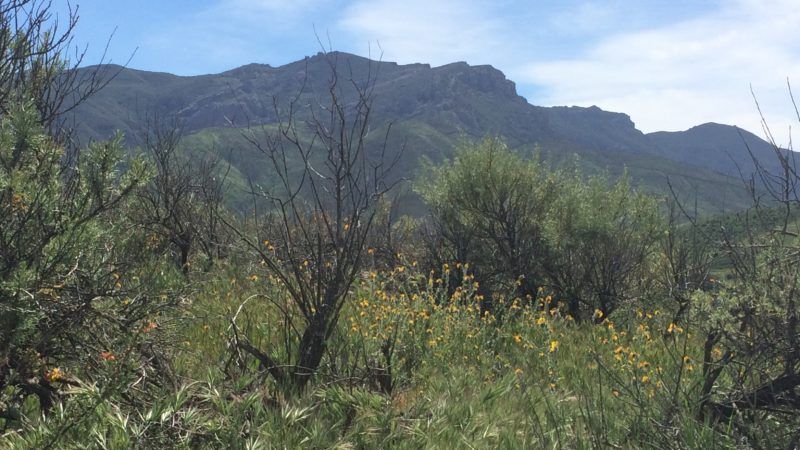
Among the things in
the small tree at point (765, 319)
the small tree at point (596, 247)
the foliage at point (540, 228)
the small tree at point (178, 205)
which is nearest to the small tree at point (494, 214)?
the foliage at point (540, 228)

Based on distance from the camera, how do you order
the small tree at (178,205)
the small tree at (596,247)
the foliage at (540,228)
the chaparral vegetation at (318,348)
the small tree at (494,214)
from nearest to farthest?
1. the chaparral vegetation at (318,348)
2. the small tree at (178,205)
3. the small tree at (596,247)
4. the foliage at (540,228)
5. the small tree at (494,214)

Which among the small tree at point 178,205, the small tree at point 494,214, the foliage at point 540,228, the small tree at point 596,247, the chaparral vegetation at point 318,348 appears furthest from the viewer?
the small tree at point 494,214

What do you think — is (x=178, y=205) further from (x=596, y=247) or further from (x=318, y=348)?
(x=596, y=247)

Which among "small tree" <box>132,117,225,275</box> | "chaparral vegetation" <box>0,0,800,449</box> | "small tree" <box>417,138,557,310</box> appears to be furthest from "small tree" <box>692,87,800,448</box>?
"small tree" <box>132,117,225,275</box>

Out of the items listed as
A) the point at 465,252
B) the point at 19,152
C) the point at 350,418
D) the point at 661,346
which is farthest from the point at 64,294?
the point at 465,252

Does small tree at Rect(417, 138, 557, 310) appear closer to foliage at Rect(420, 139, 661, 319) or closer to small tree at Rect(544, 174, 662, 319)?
foliage at Rect(420, 139, 661, 319)

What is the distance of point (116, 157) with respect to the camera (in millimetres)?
3678

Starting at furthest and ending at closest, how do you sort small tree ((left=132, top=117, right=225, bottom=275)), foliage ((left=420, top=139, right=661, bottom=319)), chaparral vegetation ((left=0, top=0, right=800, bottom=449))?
foliage ((left=420, top=139, right=661, bottom=319)), small tree ((left=132, top=117, right=225, bottom=275)), chaparral vegetation ((left=0, top=0, right=800, bottom=449))

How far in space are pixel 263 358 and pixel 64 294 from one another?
4.64 feet

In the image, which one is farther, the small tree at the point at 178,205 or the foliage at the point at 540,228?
the foliage at the point at 540,228

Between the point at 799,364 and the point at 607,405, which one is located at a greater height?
the point at 799,364

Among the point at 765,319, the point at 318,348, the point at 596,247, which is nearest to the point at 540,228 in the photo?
the point at 596,247

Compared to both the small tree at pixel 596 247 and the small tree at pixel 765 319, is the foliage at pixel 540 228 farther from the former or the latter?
the small tree at pixel 765 319

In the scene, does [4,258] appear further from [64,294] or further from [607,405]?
[607,405]
